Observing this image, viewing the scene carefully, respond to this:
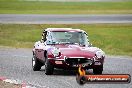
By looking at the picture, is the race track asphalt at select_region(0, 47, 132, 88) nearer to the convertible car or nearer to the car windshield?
the convertible car

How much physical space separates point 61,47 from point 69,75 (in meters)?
0.82

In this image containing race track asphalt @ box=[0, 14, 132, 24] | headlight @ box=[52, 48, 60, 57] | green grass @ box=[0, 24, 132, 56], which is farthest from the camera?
race track asphalt @ box=[0, 14, 132, 24]

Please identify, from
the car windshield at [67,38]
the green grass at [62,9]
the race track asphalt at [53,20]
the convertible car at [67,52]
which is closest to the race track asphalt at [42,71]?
the convertible car at [67,52]

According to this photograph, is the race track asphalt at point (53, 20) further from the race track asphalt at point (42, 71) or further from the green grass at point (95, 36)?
the race track asphalt at point (42, 71)

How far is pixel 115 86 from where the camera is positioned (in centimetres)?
1316

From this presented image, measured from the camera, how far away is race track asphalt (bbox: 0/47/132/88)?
13570 mm

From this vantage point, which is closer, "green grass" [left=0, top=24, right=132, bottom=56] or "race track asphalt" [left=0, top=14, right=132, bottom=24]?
"green grass" [left=0, top=24, right=132, bottom=56]

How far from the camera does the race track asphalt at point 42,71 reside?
13.6m

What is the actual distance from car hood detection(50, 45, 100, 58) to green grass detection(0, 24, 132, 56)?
915 centimetres

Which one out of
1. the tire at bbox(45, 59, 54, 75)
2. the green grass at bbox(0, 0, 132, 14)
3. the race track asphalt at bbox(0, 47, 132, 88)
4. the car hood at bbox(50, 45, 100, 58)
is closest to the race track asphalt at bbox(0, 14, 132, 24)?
the green grass at bbox(0, 0, 132, 14)

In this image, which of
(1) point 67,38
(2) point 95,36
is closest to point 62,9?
(2) point 95,36

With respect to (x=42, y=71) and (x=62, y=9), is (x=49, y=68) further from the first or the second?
(x=62, y=9)

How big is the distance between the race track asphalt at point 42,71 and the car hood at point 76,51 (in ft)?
1.93

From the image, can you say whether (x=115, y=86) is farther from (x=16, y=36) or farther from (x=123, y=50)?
(x=16, y=36)
